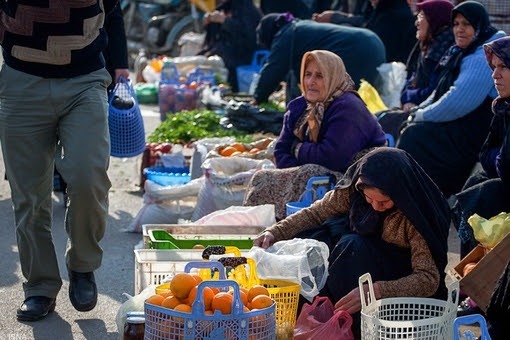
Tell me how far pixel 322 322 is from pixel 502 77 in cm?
205

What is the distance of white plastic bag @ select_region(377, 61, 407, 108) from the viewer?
953 centimetres

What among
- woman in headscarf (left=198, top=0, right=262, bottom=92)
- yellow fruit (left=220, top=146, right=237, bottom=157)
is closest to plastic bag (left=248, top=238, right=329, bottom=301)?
yellow fruit (left=220, top=146, right=237, bottom=157)

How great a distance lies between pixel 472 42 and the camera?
24.2ft

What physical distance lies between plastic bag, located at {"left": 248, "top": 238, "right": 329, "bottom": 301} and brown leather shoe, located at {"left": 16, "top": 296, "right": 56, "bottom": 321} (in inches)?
46.8

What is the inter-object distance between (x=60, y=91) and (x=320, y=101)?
77.4 inches

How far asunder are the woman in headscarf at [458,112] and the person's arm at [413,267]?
285 cm

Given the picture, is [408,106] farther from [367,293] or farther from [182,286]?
[182,286]

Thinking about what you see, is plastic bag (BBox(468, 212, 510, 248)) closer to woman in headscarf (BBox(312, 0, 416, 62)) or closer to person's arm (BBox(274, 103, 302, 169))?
person's arm (BBox(274, 103, 302, 169))

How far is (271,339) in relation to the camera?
395cm

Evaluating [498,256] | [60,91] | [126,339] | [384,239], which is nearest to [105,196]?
[60,91]

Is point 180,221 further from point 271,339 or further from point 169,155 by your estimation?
point 271,339

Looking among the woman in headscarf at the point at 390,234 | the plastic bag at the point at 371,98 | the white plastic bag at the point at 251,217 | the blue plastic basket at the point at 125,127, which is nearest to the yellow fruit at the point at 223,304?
the woman in headscarf at the point at 390,234

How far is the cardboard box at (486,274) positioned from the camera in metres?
4.93

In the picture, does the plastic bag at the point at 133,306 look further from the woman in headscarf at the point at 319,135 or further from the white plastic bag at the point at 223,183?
the white plastic bag at the point at 223,183
